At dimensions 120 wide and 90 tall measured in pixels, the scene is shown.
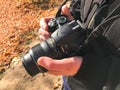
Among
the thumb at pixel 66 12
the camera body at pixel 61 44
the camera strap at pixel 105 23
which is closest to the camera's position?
the camera strap at pixel 105 23

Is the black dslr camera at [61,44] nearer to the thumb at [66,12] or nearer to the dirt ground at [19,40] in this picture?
the thumb at [66,12]

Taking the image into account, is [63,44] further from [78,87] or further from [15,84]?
[15,84]

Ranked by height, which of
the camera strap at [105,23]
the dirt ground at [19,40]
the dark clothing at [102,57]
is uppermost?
the camera strap at [105,23]

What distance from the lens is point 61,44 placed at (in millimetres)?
1182

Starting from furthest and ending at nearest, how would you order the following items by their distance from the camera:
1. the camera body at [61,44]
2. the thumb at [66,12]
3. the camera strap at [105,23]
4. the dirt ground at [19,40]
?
the dirt ground at [19,40], the thumb at [66,12], the camera body at [61,44], the camera strap at [105,23]

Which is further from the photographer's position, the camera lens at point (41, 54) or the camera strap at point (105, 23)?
the camera lens at point (41, 54)

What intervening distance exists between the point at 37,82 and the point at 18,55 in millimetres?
456

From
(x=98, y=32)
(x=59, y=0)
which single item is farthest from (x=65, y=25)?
(x=59, y=0)

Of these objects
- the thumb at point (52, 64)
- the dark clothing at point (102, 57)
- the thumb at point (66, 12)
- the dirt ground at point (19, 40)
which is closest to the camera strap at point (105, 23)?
the dark clothing at point (102, 57)

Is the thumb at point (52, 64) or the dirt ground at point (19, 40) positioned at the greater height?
the thumb at point (52, 64)

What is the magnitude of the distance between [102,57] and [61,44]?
18 cm

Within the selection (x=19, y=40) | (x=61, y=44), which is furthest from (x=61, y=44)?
(x=19, y=40)

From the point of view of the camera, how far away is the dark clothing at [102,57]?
1050 mm

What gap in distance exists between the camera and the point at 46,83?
2672 millimetres
